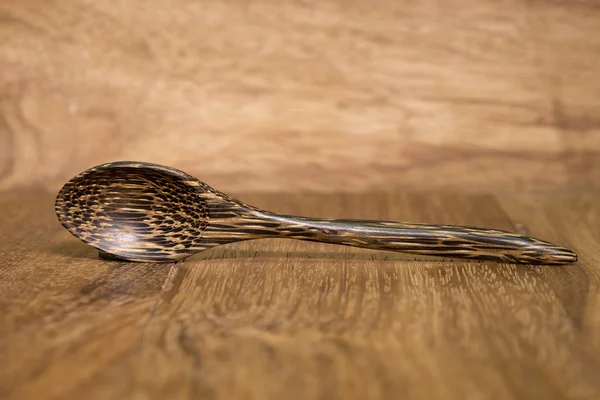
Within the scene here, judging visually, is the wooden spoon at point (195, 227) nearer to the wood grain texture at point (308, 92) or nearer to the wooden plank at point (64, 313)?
the wooden plank at point (64, 313)

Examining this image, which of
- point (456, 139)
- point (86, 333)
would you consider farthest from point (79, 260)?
point (456, 139)

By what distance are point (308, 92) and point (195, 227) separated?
41 cm

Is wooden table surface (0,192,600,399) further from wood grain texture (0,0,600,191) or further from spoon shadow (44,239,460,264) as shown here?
wood grain texture (0,0,600,191)

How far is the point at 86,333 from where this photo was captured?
55cm

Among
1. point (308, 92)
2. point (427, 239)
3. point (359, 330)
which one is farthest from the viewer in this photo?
point (308, 92)

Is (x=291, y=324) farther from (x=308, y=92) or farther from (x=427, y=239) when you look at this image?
(x=308, y=92)

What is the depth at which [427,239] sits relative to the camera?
28.2 inches

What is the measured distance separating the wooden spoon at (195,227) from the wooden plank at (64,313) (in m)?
0.03

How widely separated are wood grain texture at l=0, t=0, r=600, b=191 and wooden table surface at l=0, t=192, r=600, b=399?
263 millimetres

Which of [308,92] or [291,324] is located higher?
[308,92]

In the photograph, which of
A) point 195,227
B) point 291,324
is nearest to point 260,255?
point 195,227

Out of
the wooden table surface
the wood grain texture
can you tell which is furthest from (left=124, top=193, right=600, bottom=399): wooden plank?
the wood grain texture

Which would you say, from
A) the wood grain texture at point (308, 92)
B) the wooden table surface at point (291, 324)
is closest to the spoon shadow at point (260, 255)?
the wooden table surface at point (291, 324)

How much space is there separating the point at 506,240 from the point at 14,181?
713mm
